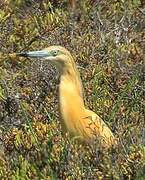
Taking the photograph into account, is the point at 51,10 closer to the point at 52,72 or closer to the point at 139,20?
the point at 139,20

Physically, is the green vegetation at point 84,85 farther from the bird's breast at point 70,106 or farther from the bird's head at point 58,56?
the bird's head at point 58,56

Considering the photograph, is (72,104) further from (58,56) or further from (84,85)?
(84,85)

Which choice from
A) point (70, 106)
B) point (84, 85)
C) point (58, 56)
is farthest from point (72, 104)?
point (84, 85)

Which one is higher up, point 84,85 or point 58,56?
point 58,56

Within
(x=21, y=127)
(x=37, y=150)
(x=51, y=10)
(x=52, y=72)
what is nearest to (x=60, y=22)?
(x=51, y=10)

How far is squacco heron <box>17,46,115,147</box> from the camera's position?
529 centimetres

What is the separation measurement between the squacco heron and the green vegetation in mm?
105

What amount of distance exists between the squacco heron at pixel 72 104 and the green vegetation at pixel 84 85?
0.11m

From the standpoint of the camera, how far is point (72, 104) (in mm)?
5418

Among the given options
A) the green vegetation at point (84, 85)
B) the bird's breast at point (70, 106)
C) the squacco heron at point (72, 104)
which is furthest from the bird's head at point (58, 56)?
the green vegetation at point (84, 85)

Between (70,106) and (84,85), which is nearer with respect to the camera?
(70,106)

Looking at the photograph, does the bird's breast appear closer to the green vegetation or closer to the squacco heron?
the squacco heron

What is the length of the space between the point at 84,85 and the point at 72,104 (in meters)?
1.18

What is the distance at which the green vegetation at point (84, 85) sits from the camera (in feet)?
16.1
